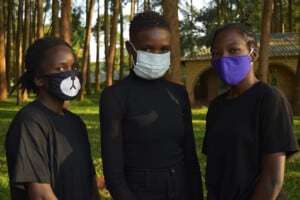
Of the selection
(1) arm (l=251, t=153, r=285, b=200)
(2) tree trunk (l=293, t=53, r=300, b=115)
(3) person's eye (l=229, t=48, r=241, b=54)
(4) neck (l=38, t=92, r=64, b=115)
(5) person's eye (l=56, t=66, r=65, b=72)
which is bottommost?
(2) tree trunk (l=293, t=53, r=300, b=115)

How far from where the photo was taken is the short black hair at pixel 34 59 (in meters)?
2.81

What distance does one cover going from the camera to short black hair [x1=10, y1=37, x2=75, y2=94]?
111 inches

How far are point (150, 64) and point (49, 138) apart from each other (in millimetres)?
743

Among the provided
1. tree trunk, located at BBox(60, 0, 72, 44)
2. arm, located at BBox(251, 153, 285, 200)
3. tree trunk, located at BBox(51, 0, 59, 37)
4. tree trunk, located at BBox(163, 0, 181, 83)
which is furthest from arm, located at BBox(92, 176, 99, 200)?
tree trunk, located at BBox(51, 0, 59, 37)

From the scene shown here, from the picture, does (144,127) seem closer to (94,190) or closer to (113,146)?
(113,146)

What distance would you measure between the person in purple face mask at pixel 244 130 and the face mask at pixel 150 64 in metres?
0.31

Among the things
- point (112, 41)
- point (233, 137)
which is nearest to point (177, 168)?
point (233, 137)

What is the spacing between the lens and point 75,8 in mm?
38219

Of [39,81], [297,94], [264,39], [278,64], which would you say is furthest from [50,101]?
[278,64]

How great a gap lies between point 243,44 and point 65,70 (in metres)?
1.08

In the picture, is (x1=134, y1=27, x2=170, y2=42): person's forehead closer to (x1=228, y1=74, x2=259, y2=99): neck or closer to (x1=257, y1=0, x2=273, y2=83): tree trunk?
(x1=228, y1=74, x2=259, y2=99): neck

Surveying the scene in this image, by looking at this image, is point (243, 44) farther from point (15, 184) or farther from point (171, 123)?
point (15, 184)

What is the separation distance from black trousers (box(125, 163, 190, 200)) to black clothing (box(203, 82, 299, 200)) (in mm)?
223

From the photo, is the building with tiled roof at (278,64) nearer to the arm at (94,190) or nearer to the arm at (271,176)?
the arm at (94,190)
